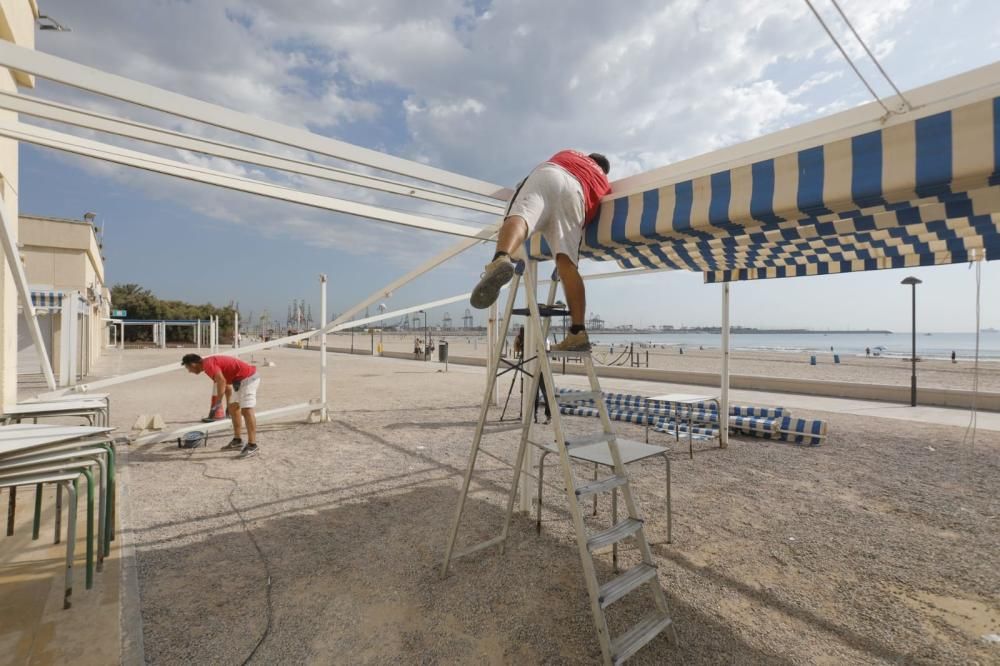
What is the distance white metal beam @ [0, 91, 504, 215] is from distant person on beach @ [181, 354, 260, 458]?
11.1 feet

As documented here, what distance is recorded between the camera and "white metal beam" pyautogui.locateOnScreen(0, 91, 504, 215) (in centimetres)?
315

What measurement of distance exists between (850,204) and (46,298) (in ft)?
63.4

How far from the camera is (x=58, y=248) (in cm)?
2097

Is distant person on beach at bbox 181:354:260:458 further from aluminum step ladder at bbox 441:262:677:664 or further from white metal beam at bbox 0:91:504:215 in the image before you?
aluminum step ladder at bbox 441:262:677:664

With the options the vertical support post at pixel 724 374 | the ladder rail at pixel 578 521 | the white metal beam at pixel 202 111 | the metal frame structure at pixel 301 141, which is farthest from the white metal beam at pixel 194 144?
the vertical support post at pixel 724 374

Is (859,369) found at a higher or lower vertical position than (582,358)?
lower

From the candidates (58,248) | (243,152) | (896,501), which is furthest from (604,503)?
(58,248)

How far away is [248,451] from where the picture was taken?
20.4 ft

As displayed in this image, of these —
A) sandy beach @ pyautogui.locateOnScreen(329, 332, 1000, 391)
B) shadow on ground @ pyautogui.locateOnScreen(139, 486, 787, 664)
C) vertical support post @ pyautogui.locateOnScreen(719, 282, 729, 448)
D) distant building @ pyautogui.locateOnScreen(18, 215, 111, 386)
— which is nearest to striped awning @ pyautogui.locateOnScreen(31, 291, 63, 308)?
distant building @ pyautogui.locateOnScreen(18, 215, 111, 386)

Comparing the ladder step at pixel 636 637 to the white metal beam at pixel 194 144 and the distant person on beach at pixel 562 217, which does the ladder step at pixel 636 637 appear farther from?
the white metal beam at pixel 194 144

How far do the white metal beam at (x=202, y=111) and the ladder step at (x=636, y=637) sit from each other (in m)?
3.53

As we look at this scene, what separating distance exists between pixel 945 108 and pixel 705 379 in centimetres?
1330

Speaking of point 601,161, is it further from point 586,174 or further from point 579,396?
point 579,396

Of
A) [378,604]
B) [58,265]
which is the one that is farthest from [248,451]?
[58,265]
